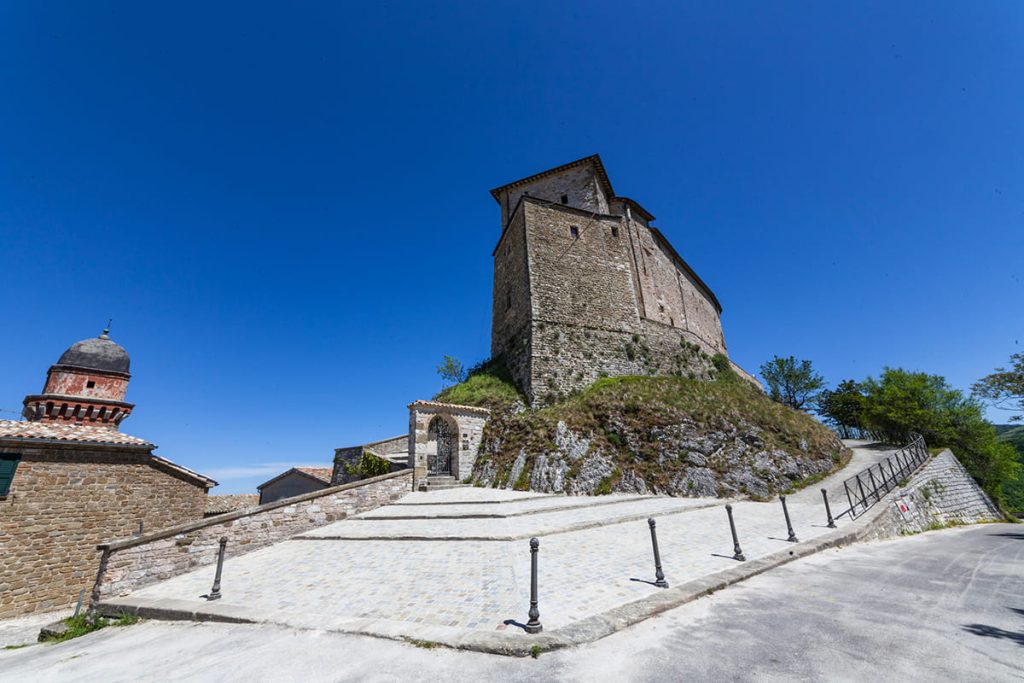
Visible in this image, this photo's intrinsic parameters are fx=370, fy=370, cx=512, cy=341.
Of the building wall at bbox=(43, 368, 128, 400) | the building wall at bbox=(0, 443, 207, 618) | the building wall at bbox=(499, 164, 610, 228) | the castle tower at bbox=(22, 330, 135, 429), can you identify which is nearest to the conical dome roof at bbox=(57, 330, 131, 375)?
the castle tower at bbox=(22, 330, 135, 429)

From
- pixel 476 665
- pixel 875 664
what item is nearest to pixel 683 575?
pixel 875 664

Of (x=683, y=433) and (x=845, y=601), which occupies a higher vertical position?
(x=683, y=433)

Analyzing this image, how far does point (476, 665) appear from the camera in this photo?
3447 mm

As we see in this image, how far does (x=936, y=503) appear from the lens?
13.1 meters

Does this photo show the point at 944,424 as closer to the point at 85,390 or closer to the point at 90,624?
the point at 90,624

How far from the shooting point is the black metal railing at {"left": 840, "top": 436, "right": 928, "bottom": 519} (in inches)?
396

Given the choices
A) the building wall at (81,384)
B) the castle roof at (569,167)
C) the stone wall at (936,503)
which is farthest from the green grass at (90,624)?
the castle roof at (569,167)

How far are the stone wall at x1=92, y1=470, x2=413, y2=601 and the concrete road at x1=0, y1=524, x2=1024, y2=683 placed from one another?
1336mm

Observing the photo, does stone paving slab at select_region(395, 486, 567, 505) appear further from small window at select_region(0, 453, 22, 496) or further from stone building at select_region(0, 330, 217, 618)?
small window at select_region(0, 453, 22, 496)

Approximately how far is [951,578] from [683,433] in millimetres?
9392

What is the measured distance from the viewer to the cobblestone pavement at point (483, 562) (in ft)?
15.8

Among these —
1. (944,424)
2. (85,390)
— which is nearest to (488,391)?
(85,390)

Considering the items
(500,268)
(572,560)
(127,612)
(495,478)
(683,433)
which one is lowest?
(127,612)

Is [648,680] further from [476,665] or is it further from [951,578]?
[951,578]
